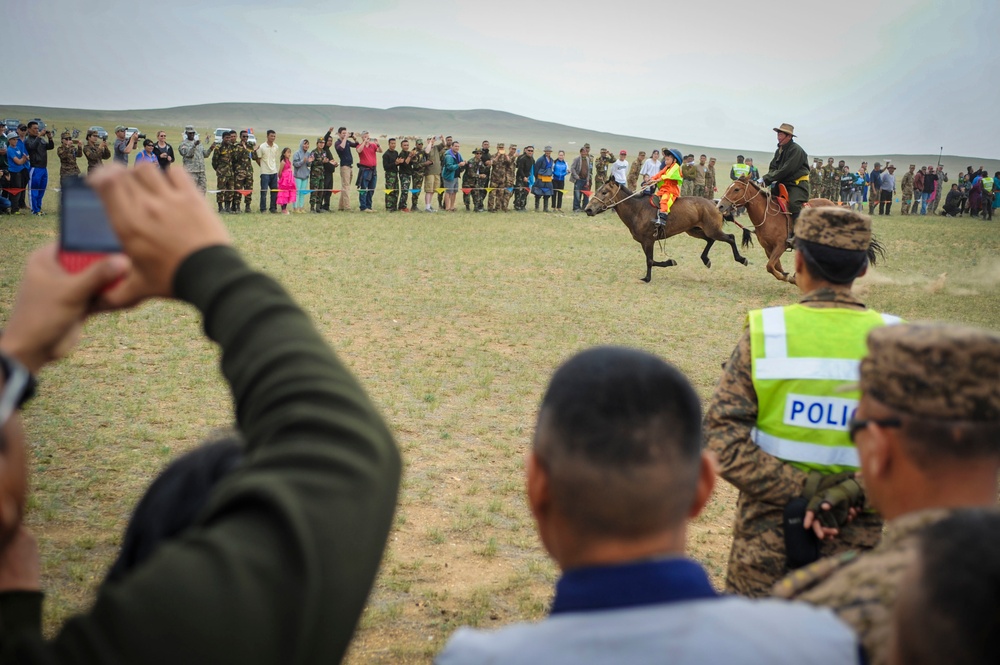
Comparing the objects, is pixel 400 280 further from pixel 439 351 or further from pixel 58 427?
pixel 58 427

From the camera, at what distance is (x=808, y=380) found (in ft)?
9.68

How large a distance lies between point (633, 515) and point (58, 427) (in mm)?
6846

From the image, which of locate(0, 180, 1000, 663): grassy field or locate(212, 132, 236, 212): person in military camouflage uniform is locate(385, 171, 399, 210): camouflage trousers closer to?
locate(0, 180, 1000, 663): grassy field

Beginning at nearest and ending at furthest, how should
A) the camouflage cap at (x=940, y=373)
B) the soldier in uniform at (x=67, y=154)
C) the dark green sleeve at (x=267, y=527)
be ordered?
A: the dark green sleeve at (x=267, y=527), the camouflage cap at (x=940, y=373), the soldier in uniform at (x=67, y=154)

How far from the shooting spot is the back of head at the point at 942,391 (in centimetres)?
170

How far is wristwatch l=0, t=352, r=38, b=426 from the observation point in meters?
1.04

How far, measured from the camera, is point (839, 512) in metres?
2.88

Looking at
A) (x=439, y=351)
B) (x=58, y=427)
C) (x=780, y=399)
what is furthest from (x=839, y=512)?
(x=439, y=351)

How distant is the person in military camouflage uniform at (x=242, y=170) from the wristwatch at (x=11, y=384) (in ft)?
71.1

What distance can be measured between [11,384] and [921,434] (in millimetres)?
1596

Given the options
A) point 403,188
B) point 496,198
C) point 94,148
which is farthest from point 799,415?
point 496,198

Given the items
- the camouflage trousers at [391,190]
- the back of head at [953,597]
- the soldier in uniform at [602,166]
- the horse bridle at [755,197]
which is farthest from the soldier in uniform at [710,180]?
the back of head at [953,597]

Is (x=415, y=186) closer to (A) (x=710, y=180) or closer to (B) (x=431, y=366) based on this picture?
(A) (x=710, y=180)

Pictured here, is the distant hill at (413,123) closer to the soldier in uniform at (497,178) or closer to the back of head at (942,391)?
the soldier in uniform at (497,178)
